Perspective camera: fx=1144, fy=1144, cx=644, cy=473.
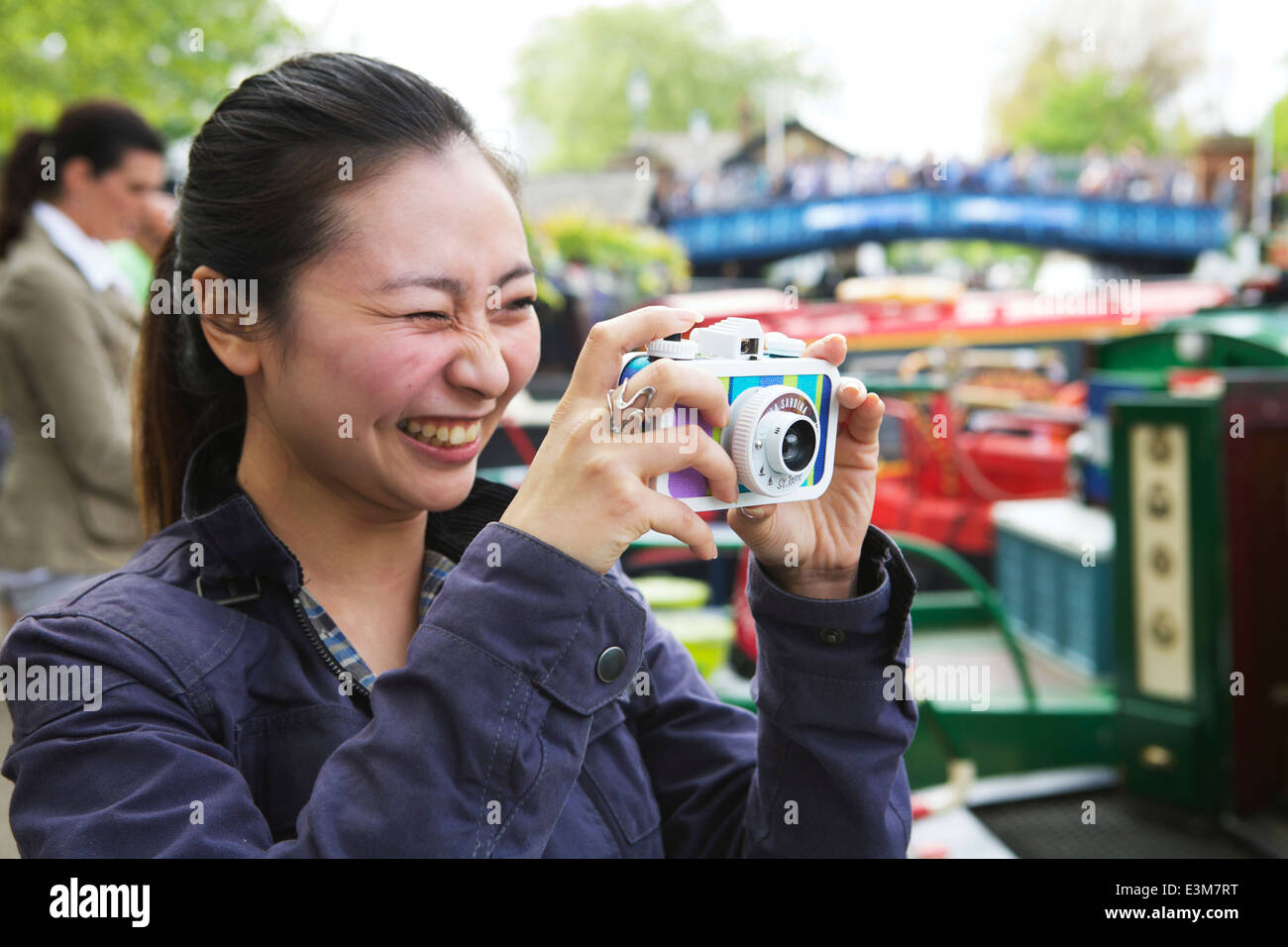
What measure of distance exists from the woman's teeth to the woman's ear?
19cm

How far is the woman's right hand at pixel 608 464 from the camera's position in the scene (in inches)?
35.0

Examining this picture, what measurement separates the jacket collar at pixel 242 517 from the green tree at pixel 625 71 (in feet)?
151

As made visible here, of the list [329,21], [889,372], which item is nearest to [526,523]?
[329,21]

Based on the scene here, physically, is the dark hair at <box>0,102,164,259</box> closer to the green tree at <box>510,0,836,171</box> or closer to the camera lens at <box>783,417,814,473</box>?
the camera lens at <box>783,417,814,473</box>

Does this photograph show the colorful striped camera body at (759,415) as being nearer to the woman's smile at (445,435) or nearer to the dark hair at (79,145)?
the woman's smile at (445,435)

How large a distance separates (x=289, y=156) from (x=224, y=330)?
0.19 meters

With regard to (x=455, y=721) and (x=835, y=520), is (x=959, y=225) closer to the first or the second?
(x=835, y=520)

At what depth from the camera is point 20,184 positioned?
2945 mm

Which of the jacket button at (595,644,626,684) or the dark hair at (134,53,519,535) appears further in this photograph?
the dark hair at (134,53,519,535)

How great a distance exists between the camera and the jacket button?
36.8 inches

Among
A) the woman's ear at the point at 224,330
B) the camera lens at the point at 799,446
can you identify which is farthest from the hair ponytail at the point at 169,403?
the camera lens at the point at 799,446

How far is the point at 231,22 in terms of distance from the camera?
9.98 metres

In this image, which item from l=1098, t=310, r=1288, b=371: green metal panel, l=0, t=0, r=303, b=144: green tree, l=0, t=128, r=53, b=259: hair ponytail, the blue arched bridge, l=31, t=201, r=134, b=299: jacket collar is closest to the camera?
l=31, t=201, r=134, b=299: jacket collar

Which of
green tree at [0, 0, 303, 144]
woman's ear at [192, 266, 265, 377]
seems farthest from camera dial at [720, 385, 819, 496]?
green tree at [0, 0, 303, 144]
